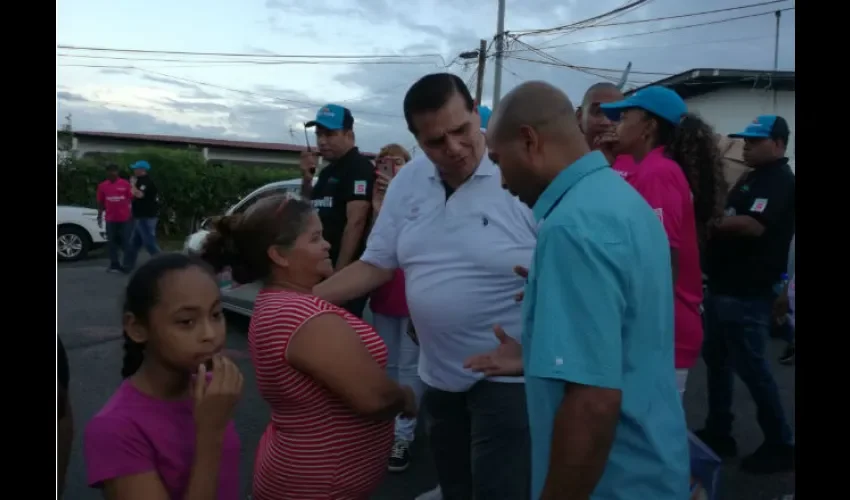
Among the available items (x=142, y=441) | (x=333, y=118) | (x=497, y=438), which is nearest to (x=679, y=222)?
(x=497, y=438)

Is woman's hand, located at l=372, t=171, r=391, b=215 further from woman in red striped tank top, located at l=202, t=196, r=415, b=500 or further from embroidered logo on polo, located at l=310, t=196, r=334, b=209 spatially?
woman in red striped tank top, located at l=202, t=196, r=415, b=500

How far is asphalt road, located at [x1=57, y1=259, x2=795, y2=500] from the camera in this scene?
3875 mm

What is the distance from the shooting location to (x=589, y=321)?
1.33 metres

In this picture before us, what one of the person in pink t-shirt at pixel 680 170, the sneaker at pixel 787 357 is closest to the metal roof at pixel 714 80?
the sneaker at pixel 787 357

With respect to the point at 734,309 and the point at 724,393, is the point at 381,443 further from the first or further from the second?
the point at 724,393

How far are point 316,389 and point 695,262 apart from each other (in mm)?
1919

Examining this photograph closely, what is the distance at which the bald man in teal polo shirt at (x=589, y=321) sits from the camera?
133cm

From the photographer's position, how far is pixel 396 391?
1.97 m

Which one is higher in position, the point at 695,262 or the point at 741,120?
the point at 741,120

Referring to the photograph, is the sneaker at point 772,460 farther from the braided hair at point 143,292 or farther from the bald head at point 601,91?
the braided hair at point 143,292

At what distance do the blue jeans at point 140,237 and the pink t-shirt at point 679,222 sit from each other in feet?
32.9

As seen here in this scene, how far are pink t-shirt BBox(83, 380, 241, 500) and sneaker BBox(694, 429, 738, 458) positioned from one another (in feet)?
11.4

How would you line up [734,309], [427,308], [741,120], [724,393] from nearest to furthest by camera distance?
[427,308] → [734,309] → [724,393] → [741,120]
